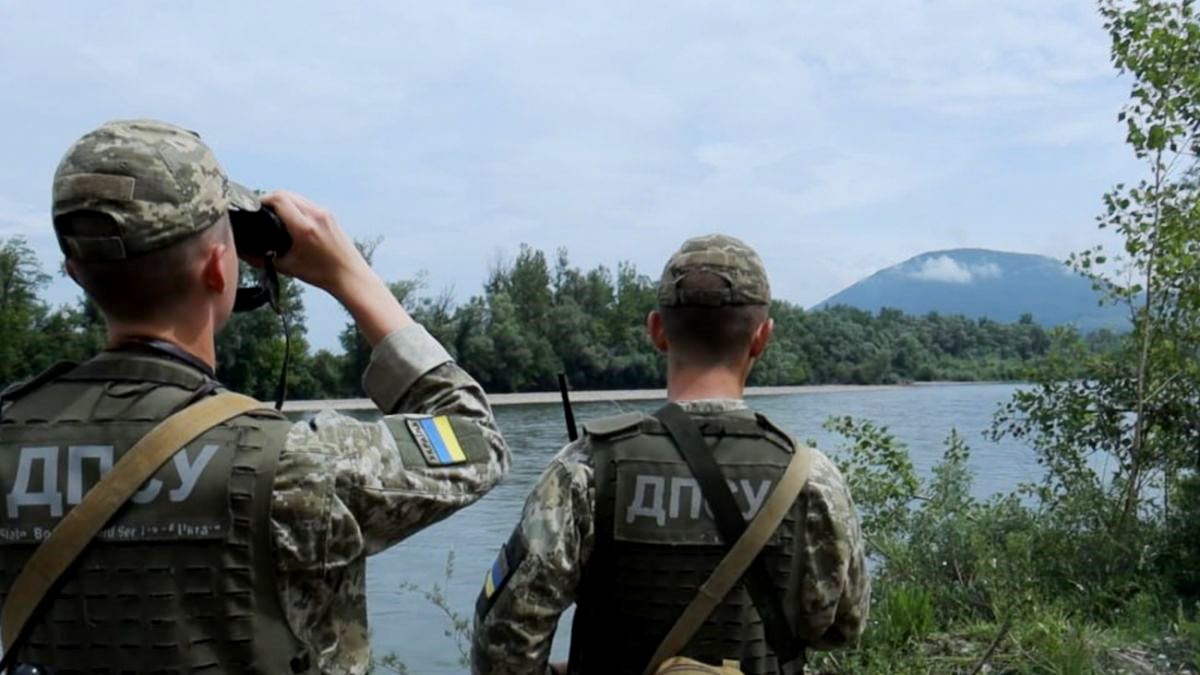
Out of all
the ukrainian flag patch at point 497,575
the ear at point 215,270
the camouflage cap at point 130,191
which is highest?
the camouflage cap at point 130,191

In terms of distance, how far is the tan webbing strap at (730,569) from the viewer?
258 centimetres

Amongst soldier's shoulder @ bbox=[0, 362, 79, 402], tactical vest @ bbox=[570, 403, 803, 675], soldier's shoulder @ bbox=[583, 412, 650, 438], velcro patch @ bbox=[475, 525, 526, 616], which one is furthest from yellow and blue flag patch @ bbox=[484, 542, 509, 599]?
soldier's shoulder @ bbox=[0, 362, 79, 402]

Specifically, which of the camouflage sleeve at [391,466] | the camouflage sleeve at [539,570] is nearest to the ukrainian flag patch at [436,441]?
the camouflage sleeve at [391,466]

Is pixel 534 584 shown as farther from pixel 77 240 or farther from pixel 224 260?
pixel 77 240

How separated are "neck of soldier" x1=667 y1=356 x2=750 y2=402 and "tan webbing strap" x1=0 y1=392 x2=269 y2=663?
49.9 inches

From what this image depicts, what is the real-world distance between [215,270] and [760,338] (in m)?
1.39

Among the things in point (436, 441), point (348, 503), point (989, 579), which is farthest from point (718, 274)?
point (989, 579)

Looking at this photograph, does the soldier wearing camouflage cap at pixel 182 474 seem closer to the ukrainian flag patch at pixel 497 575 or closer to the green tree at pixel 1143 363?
the ukrainian flag patch at pixel 497 575

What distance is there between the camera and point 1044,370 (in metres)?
9.75

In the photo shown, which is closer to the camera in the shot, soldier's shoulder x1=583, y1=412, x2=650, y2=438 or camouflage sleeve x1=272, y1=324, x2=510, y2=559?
camouflage sleeve x1=272, y1=324, x2=510, y2=559

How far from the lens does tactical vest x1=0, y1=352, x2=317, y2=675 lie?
174cm

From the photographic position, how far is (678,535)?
262cm

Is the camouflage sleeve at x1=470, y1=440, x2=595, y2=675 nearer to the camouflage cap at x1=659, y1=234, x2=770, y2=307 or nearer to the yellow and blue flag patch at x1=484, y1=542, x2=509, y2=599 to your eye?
the yellow and blue flag patch at x1=484, y1=542, x2=509, y2=599

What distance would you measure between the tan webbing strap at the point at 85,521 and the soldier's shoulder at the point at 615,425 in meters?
1.10
